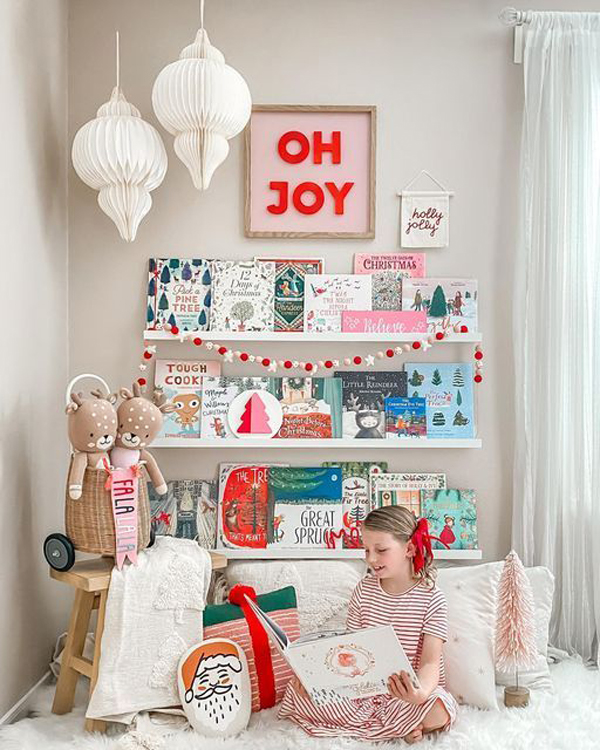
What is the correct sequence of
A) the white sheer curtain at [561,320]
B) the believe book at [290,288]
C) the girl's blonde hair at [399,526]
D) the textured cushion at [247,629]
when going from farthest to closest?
1. the believe book at [290,288]
2. the white sheer curtain at [561,320]
3. the textured cushion at [247,629]
4. the girl's blonde hair at [399,526]

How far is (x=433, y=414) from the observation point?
9.64 feet

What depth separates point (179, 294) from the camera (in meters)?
2.95

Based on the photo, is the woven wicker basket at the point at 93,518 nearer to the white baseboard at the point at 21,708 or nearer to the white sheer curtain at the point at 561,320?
the white baseboard at the point at 21,708

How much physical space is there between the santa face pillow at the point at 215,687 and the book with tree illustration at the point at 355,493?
2.06 feet

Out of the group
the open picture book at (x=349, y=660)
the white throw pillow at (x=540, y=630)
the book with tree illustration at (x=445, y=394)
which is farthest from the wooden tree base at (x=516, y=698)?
the book with tree illustration at (x=445, y=394)

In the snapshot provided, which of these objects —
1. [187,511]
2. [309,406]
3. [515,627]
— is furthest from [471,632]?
[187,511]

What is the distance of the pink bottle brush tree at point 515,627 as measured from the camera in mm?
2445

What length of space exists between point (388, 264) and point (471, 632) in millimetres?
1208

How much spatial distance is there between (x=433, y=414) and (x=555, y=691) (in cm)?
92

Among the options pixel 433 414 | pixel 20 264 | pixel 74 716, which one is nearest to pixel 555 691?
pixel 433 414

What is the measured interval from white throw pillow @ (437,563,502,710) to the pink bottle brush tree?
4 centimetres

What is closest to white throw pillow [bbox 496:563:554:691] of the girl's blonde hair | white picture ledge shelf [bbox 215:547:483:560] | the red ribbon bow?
white picture ledge shelf [bbox 215:547:483:560]

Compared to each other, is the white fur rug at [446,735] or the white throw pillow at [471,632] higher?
the white throw pillow at [471,632]

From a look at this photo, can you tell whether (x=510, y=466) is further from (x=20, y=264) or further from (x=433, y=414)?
(x=20, y=264)
